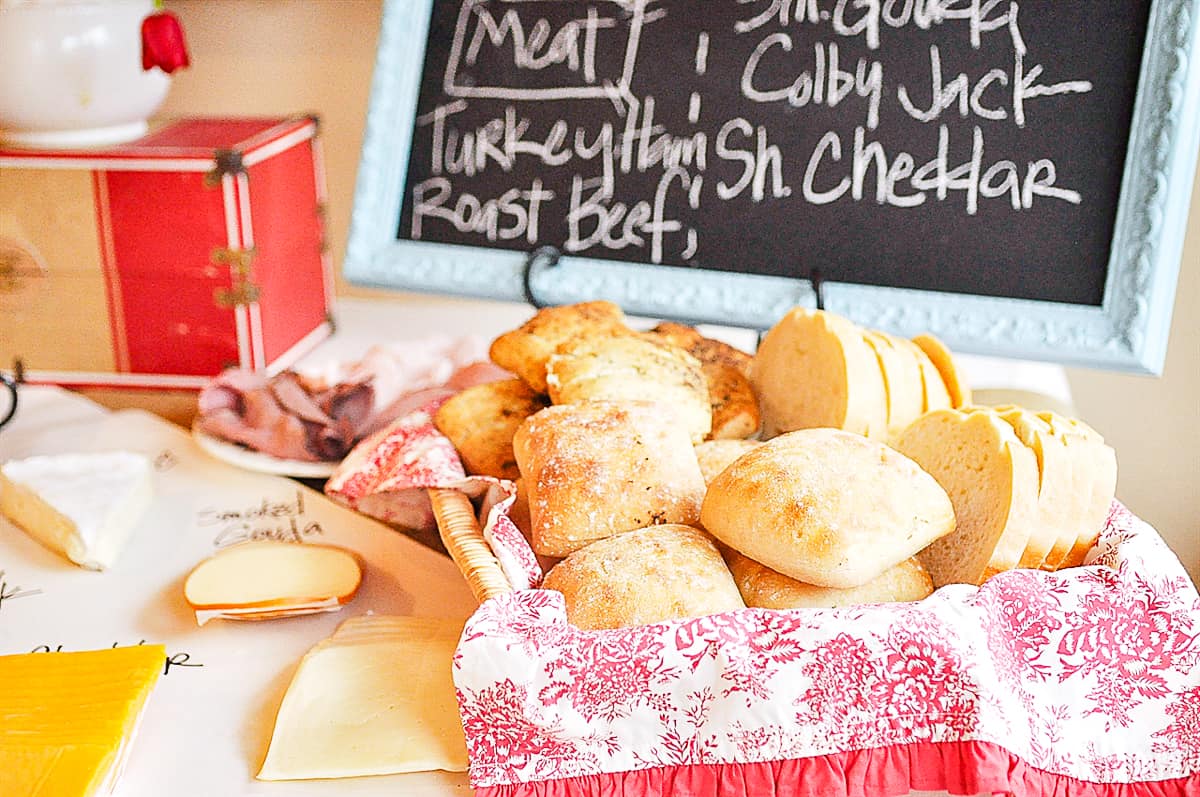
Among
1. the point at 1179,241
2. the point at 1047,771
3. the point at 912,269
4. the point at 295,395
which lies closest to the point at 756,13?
the point at 912,269

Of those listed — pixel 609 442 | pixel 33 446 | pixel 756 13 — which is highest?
pixel 756 13

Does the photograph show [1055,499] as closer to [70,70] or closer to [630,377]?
[630,377]

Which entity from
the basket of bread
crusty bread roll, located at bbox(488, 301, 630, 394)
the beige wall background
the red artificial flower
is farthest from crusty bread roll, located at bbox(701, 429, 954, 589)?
the beige wall background

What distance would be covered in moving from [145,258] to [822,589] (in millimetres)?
1060

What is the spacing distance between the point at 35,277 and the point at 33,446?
0.25 metres

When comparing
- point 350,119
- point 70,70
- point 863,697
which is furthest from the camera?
point 350,119

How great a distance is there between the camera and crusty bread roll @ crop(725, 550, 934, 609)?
79 cm

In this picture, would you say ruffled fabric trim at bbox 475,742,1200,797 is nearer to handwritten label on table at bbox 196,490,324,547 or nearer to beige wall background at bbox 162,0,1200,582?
handwritten label on table at bbox 196,490,324,547

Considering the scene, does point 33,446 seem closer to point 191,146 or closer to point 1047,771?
point 191,146

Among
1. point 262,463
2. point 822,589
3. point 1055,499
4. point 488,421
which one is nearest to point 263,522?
point 262,463

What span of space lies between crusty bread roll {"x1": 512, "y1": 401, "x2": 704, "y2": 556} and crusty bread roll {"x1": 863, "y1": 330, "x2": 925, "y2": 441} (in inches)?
7.5

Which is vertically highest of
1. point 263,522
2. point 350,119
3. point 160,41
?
point 160,41

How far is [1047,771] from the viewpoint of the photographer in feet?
2.35

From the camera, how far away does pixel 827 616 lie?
28.4 inches
